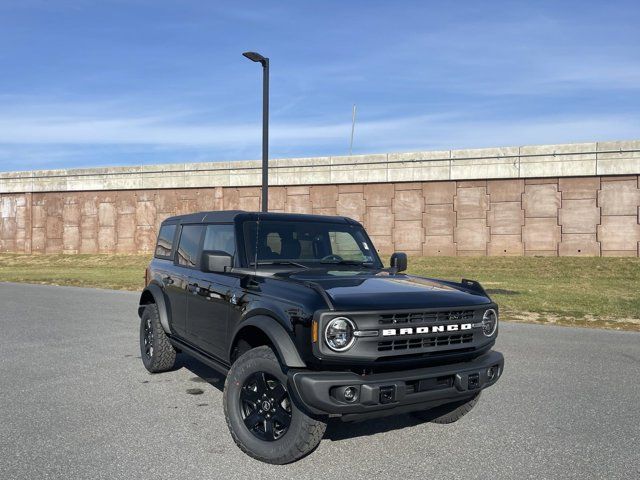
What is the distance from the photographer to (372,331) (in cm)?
400

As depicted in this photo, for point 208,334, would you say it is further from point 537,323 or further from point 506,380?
point 537,323

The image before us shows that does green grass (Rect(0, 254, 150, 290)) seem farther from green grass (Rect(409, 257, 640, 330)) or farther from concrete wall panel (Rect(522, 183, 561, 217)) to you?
concrete wall panel (Rect(522, 183, 561, 217))

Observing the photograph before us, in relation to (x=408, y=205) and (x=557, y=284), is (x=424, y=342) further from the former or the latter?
(x=408, y=205)

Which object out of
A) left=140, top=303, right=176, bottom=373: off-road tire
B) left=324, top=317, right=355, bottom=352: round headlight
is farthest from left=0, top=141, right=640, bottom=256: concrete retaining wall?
left=324, top=317, right=355, bottom=352: round headlight

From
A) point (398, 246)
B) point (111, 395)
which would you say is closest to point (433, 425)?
point (111, 395)

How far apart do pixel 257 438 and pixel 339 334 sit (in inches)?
44.2

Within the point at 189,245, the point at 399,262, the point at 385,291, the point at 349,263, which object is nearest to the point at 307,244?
the point at 349,263

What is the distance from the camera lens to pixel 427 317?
423 centimetres

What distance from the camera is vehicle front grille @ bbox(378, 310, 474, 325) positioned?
13.4 ft

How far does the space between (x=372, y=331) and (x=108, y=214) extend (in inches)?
1321

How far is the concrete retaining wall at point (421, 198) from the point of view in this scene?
81.3 feet

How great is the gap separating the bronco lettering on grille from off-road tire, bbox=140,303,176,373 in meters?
3.59

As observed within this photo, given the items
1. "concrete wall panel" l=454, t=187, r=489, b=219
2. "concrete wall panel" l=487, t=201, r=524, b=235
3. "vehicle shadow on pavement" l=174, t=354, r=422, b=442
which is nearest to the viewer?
"vehicle shadow on pavement" l=174, t=354, r=422, b=442

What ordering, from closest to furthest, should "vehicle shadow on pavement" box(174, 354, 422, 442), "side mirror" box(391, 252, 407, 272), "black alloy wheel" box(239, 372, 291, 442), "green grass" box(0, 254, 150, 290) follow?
"black alloy wheel" box(239, 372, 291, 442), "vehicle shadow on pavement" box(174, 354, 422, 442), "side mirror" box(391, 252, 407, 272), "green grass" box(0, 254, 150, 290)
